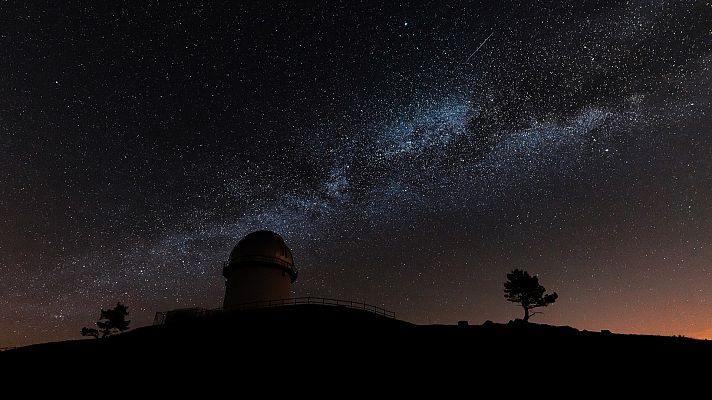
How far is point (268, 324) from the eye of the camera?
77.2 feet

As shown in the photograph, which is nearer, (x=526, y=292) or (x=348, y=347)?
(x=348, y=347)

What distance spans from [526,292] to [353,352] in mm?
23366

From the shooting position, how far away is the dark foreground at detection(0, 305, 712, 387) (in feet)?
63.5

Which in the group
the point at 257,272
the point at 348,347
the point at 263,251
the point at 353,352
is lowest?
the point at 353,352

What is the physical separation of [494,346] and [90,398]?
63.1ft

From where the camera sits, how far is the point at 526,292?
3784cm

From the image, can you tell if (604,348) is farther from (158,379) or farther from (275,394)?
(158,379)

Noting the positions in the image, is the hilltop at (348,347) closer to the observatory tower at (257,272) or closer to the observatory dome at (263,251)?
the observatory tower at (257,272)

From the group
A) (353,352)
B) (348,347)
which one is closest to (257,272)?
(348,347)

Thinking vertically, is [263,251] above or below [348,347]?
above

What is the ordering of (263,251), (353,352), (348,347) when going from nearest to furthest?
1. (353,352)
2. (348,347)
3. (263,251)

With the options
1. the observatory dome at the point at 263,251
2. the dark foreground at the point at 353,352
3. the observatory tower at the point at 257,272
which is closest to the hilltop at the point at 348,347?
the dark foreground at the point at 353,352

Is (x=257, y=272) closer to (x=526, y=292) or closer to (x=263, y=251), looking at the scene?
(x=263, y=251)

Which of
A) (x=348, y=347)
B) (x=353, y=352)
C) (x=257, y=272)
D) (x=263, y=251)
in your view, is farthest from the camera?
(x=263, y=251)
